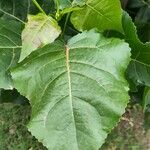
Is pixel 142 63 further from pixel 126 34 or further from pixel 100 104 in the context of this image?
pixel 100 104

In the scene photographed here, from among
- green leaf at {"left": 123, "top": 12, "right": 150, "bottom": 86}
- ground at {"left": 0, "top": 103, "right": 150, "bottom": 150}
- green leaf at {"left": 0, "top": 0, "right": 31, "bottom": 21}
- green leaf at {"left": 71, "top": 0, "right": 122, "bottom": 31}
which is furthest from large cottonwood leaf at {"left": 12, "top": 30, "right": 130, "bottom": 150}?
ground at {"left": 0, "top": 103, "right": 150, "bottom": 150}

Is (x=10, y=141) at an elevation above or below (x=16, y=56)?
below

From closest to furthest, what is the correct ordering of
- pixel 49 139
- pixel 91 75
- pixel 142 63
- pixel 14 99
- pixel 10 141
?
pixel 49 139, pixel 91 75, pixel 142 63, pixel 14 99, pixel 10 141

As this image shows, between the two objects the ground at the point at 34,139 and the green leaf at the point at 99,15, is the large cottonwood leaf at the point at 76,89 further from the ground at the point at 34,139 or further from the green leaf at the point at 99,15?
the ground at the point at 34,139

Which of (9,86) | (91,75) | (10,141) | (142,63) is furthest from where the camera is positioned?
(10,141)

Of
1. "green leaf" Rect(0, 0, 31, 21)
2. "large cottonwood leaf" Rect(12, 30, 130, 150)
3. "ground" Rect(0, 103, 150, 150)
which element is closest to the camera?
"large cottonwood leaf" Rect(12, 30, 130, 150)

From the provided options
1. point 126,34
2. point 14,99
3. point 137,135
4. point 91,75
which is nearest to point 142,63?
point 126,34

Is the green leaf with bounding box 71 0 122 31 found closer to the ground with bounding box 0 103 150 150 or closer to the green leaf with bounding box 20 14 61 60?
the green leaf with bounding box 20 14 61 60

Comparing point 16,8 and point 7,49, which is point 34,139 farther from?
point 7,49
